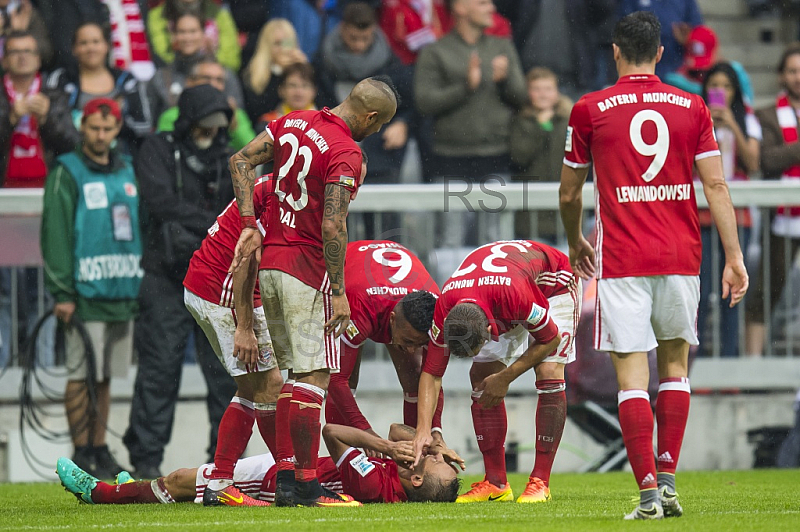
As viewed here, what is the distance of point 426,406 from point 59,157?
4.33 meters

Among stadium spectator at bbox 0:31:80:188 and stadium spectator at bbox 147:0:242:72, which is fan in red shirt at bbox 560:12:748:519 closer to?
stadium spectator at bbox 0:31:80:188

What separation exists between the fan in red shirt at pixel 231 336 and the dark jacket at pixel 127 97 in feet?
12.3

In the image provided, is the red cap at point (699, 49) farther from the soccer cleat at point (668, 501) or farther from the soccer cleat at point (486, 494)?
the soccer cleat at point (668, 501)

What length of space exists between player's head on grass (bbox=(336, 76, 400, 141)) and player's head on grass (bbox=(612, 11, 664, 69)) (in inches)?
52.0

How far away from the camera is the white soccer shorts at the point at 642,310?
570 cm

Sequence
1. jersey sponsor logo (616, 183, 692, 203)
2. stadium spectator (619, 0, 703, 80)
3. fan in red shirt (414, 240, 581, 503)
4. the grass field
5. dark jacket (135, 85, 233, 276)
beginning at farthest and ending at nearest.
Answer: stadium spectator (619, 0, 703, 80), dark jacket (135, 85, 233, 276), fan in red shirt (414, 240, 581, 503), jersey sponsor logo (616, 183, 692, 203), the grass field

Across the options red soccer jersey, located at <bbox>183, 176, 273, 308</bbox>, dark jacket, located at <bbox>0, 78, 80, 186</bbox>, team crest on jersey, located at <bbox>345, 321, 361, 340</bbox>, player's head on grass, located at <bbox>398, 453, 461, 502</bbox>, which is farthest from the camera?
dark jacket, located at <bbox>0, 78, 80, 186</bbox>

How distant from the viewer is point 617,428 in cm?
1009

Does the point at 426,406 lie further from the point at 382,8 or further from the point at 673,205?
the point at 382,8

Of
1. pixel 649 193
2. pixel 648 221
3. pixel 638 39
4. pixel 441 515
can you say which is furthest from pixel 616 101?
pixel 441 515

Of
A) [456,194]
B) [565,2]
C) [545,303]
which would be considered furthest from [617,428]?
[565,2]

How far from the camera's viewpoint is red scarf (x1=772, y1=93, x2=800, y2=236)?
10.3 metres

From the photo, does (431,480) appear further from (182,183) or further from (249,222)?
(182,183)

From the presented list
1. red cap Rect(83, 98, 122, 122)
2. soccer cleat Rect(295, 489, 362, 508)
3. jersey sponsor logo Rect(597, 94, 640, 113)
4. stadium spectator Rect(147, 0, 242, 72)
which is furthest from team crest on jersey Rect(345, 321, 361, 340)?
stadium spectator Rect(147, 0, 242, 72)
